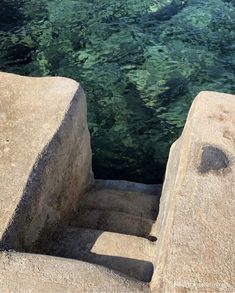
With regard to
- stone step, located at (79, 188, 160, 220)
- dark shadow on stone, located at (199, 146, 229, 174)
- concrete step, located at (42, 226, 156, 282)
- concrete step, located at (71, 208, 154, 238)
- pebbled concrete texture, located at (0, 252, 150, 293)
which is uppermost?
dark shadow on stone, located at (199, 146, 229, 174)

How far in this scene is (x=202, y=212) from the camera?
2.76 meters

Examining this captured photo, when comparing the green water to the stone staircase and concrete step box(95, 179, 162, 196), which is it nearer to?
concrete step box(95, 179, 162, 196)

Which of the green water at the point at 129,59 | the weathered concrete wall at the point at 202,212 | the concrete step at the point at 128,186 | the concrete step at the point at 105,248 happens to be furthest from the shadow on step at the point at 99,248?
the green water at the point at 129,59

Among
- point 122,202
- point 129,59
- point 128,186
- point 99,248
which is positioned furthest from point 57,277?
point 129,59

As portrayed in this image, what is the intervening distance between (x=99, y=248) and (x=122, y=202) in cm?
94

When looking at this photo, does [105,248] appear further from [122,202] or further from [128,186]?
[128,186]

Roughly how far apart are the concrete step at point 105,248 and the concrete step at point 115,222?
13.0 inches

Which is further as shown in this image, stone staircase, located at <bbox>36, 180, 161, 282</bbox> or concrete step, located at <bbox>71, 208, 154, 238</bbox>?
concrete step, located at <bbox>71, 208, 154, 238</bbox>

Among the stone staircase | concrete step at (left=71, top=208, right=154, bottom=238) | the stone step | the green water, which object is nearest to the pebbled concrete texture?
the stone staircase

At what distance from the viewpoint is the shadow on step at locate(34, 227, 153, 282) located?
9.87ft

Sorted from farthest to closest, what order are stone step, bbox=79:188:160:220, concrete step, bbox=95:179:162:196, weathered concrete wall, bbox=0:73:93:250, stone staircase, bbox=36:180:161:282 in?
concrete step, bbox=95:179:162:196 → stone step, bbox=79:188:160:220 → stone staircase, bbox=36:180:161:282 → weathered concrete wall, bbox=0:73:93:250

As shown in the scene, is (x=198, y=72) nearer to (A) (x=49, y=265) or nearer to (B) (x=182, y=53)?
(B) (x=182, y=53)

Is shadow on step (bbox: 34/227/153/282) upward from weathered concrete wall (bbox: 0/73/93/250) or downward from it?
downward

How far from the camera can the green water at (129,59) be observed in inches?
229
